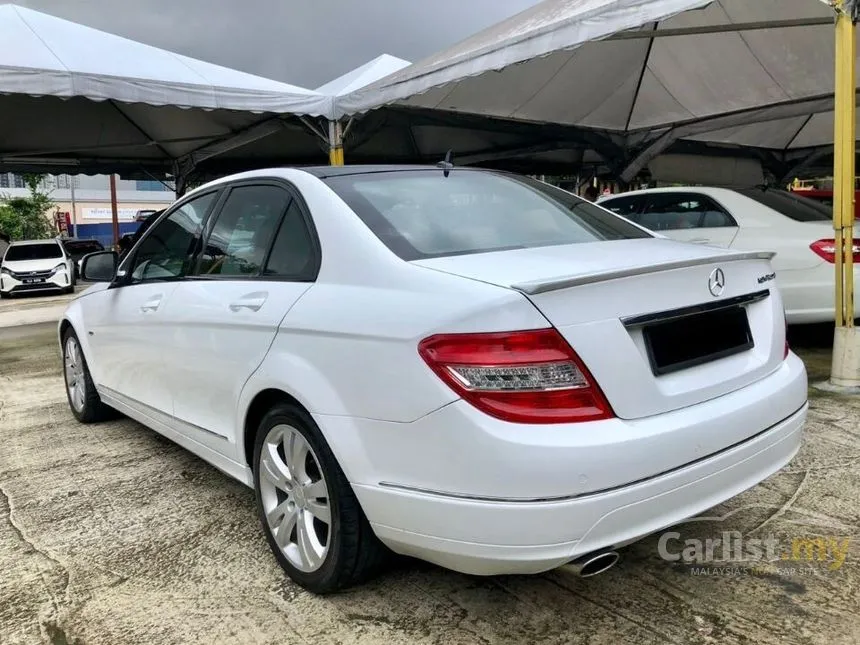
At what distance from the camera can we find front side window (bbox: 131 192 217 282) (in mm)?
3305

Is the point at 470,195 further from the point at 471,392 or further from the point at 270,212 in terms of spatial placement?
the point at 471,392

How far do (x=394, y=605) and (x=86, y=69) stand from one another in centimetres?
701

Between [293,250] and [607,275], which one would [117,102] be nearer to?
[293,250]

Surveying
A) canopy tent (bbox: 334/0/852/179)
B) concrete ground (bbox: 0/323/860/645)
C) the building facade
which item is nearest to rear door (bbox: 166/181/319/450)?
concrete ground (bbox: 0/323/860/645)

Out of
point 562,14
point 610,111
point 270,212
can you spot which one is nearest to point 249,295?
point 270,212

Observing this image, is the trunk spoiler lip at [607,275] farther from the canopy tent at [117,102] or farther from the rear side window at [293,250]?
the canopy tent at [117,102]

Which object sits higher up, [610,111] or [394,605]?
[610,111]

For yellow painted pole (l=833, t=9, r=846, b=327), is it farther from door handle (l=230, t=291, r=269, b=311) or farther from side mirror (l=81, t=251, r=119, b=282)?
side mirror (l=81, t=251, r=119, b=282)

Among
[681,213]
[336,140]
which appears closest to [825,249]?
[681,213]

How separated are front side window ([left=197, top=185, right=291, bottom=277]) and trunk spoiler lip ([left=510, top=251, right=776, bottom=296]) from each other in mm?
1256

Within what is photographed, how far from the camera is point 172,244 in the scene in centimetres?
351

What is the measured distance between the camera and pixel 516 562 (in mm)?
1817

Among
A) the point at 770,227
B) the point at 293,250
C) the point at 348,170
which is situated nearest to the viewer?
the point at 293,250

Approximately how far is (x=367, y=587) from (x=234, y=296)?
1.20m
